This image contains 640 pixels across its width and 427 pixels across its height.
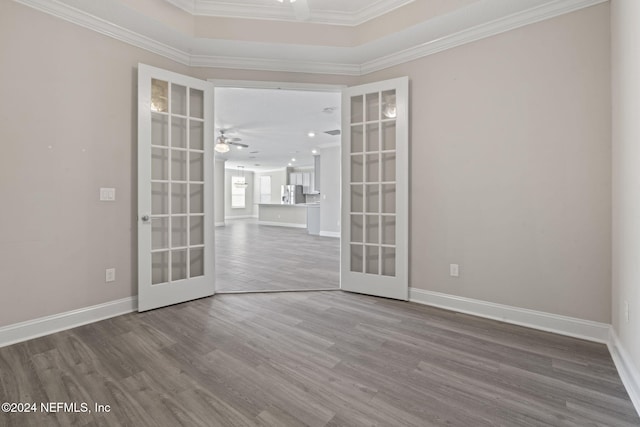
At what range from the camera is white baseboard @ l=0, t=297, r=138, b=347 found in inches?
84.8

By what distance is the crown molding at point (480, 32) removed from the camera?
7.55 feet

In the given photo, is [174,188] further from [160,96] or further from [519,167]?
[519,167]

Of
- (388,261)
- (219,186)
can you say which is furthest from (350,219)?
(219,186)

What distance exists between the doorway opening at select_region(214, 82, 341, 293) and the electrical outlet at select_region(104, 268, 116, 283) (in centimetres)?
113

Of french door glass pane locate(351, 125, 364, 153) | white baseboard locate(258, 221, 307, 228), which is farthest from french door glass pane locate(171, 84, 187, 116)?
white baseboard locate(258, 221, 307, 228)

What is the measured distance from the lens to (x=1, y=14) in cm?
211

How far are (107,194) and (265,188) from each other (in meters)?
12.7

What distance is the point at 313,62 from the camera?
3.29m

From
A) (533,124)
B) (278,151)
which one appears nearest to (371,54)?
(533,124)

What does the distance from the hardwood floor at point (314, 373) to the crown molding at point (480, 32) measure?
260 cm

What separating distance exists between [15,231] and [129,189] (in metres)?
0.85

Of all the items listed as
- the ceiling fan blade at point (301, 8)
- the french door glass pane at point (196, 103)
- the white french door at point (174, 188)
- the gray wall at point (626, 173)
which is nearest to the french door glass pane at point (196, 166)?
the white french door at point (174, 188)

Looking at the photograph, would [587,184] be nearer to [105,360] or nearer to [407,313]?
[407,313]

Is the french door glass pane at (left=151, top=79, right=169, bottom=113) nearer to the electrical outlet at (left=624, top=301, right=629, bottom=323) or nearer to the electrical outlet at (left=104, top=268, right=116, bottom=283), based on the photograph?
the electrical outlet at (left=104, top=268, right=116, bottom=283)
